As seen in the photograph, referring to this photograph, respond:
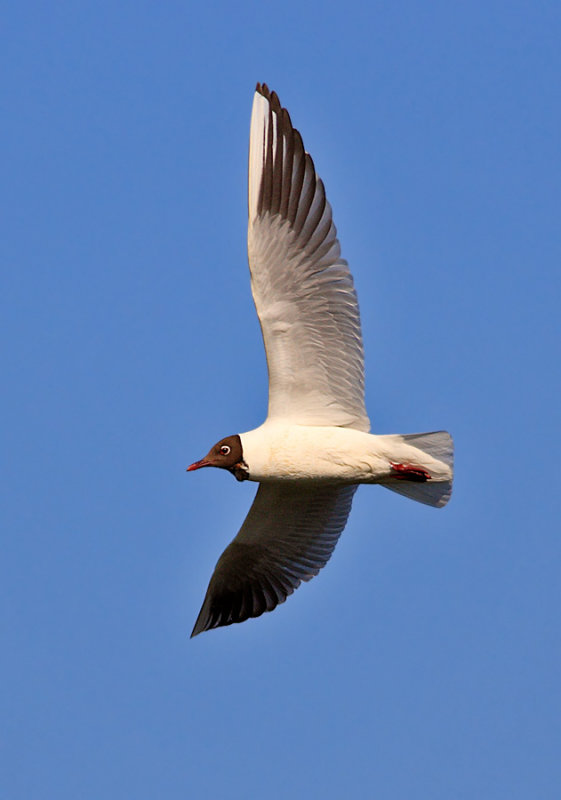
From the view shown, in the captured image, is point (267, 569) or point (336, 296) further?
point (267, 569)

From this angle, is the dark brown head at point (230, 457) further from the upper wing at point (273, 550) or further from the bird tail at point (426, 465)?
the bird tail at point (426, 465)

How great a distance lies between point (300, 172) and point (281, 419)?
2.13m

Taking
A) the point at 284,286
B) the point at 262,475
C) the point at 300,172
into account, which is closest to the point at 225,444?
the point at 262,475

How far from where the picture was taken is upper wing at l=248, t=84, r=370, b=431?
1216cm

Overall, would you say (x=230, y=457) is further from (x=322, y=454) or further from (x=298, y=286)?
(x=298, y=286)

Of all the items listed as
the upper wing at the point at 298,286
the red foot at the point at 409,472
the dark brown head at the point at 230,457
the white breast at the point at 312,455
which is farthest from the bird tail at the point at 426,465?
the dark brown head at the point at 230,457

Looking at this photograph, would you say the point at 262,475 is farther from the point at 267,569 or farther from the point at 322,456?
the point at 267,569

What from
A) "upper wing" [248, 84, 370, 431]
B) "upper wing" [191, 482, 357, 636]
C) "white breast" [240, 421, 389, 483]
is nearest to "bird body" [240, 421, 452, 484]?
"white breast" [240, 421, 389, 483]

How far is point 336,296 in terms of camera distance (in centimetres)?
1221

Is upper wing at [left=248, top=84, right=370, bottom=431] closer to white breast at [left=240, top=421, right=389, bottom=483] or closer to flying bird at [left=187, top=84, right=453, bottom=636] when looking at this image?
flying bird at [left=187, top=84, right=453, bottom=636]

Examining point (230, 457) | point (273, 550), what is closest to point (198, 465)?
point (230, 457)

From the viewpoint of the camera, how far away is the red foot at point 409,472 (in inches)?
488

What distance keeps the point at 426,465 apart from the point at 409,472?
0.60 ft

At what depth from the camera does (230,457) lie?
12.4 metres
